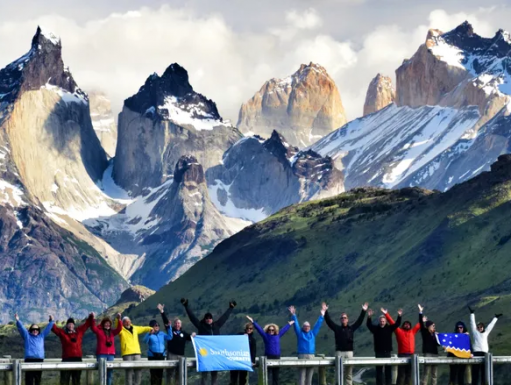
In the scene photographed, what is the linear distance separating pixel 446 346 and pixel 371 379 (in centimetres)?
7296

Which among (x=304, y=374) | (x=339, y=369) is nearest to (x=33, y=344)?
(x=304, y=374)

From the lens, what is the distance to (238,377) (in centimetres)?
5697

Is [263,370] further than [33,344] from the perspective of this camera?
Yes

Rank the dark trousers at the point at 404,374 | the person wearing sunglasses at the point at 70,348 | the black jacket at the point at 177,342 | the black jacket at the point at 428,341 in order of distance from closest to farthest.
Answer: the person wearing sunglasses at the point at 70,348 → the black jacket at the point at 177,342 → the dark trousers at the point at 404,374 → the black jacket at the point at 428,341

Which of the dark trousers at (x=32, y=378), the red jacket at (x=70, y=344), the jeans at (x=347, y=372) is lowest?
the dark trousers at (x=32, y=378)

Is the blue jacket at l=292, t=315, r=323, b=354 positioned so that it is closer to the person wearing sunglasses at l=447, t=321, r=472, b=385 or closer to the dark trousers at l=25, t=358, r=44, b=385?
the person wearing sunglasses at l=447, t=321, r=472, b=385

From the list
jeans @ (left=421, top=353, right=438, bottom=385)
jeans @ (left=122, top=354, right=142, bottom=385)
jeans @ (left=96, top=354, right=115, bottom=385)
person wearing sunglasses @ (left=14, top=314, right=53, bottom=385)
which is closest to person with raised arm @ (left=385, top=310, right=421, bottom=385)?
jeans @ (left=421, top=353, right=438, bottom=385)

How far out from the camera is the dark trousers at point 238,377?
56844 mm

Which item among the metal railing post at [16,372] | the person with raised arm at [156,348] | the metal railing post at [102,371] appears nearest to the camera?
the metal railing post at [16,372]

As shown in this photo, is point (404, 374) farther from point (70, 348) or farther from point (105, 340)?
point (70, 348)

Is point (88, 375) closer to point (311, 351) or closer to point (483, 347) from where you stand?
point (311, 351)

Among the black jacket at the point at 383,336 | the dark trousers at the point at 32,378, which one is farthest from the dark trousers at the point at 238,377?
the dark trousers at the point at 32,378

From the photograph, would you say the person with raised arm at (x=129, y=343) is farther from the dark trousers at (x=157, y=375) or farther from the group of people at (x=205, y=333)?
the dark trousers at (x=157, y=375)

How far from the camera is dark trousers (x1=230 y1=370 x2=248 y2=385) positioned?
56.8m
